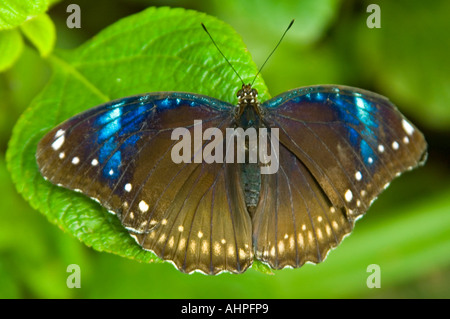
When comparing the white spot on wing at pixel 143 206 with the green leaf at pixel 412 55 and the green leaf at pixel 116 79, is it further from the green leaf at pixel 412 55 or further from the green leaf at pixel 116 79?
the green leaf at pixel 412 55

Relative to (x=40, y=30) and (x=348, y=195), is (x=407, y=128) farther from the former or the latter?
(x=40, y=30)

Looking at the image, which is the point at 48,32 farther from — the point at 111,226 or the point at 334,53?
the point at 334,53

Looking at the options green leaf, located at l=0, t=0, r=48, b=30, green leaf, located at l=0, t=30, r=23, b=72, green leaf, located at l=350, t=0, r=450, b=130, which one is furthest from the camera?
green leaf, located at l=350, t=0, r=450, b=130

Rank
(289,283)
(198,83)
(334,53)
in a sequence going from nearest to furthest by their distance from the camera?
(198,83) < (289,283) < (334,53)

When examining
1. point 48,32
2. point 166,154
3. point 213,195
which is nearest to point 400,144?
point 213,195

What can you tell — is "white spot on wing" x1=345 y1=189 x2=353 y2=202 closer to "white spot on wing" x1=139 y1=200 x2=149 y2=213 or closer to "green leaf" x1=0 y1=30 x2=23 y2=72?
"white spot on wing" x1=139 y1=200 x2=149 y2=213

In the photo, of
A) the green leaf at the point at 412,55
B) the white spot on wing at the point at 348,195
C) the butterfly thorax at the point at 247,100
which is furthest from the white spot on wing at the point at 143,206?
the green leaf at the point at 412,55

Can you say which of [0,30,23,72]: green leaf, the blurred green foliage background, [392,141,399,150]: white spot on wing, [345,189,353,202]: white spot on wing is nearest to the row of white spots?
[0,30,23,72]: green leaf
